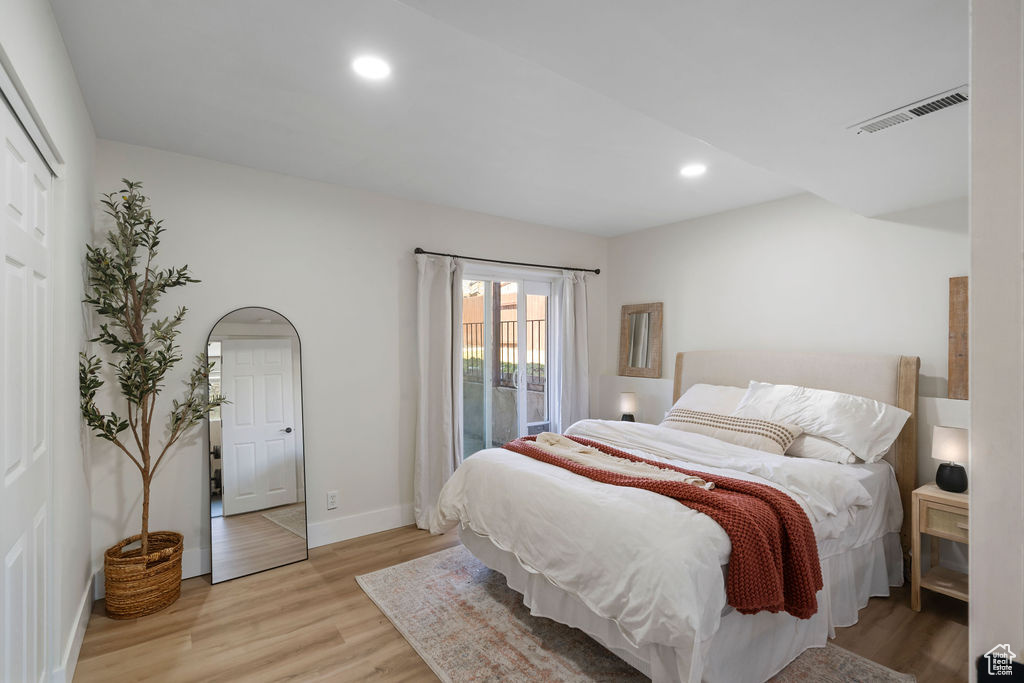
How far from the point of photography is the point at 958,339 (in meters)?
2.90

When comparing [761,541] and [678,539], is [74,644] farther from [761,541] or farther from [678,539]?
[761,541]

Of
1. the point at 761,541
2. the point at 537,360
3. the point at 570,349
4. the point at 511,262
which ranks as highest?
the point at 511,262

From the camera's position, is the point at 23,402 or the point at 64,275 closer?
the point at 23,402

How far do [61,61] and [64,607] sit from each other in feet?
7.03

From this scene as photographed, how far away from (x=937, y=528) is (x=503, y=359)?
3189mm

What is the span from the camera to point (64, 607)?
2029 millimetres

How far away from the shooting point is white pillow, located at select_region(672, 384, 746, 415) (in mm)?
3578

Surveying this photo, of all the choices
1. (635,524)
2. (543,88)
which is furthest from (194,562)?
(543,88)

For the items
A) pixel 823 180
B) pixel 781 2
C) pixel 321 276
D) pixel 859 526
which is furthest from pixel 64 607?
pixel 823 180

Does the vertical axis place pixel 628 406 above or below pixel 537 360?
below

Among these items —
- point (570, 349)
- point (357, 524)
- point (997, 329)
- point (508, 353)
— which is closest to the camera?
point (997, 329)

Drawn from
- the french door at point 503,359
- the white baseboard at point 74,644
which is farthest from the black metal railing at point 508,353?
the white baseboard at point 74,644

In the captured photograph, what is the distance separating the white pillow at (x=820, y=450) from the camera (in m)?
2.85

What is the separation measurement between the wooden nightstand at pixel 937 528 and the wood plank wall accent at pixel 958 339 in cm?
64
